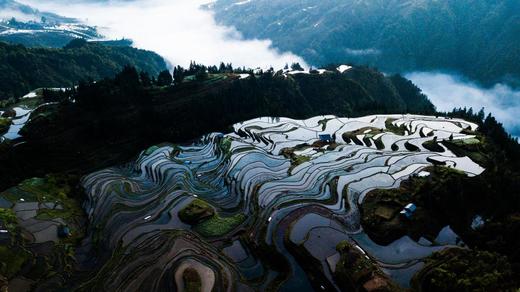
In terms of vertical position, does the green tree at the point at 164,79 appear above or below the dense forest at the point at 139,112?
above

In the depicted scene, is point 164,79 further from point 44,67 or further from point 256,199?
point 44,67

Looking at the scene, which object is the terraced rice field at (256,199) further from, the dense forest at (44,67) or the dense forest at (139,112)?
the dense forest at (44,67)

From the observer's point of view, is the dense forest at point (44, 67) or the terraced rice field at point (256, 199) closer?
the terraced rice field at point (256, 199)

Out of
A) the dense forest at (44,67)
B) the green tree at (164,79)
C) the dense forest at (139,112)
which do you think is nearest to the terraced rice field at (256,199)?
the dense forest at (139,112)

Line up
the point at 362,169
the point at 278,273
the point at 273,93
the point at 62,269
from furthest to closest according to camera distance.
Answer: the point at 273,93
the point at 362,169
the point at 62,269
the point at 278,273

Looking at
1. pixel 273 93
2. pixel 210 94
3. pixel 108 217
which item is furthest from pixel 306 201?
pixel 273 93

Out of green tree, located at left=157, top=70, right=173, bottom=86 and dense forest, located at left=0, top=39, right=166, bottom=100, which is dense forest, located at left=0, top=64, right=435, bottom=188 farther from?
dense forest, located at left=0, top=39, right=166, bottom=100

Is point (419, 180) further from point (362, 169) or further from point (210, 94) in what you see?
point (210, 94)
